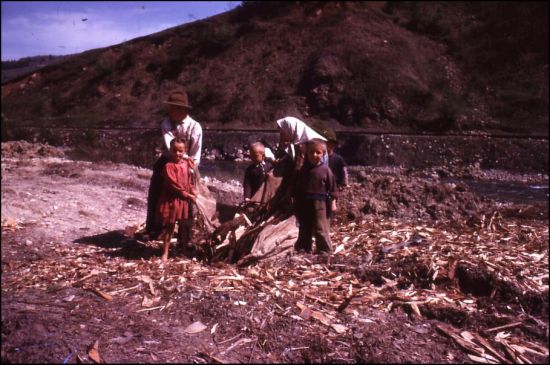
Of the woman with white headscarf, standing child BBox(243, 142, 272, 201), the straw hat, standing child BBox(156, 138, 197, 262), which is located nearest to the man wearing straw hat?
the straw hat

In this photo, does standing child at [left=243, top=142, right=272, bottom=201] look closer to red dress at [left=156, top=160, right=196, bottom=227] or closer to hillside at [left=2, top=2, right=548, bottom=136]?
red dress at [left=156, top=160, right=196, bottom=227]

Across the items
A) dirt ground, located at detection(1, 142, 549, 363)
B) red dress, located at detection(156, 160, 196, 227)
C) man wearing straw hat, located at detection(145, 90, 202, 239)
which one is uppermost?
man wearing straw hat, located at detection(145, 90, 202, 239)

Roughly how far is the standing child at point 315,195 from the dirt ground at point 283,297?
287 millimetres

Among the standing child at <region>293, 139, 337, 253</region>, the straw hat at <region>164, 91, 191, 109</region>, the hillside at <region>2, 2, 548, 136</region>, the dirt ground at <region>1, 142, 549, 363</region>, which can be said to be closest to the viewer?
the dirt ground at <region>1, 142, 549, 363</region>

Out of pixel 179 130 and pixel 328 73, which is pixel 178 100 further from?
pixel 328 73

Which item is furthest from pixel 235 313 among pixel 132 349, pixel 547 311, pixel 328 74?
pixel 328 74

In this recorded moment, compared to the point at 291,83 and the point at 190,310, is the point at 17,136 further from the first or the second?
the point at 190,310

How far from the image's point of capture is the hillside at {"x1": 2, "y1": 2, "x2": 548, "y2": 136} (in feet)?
89.7

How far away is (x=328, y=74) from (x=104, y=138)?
1341 cm

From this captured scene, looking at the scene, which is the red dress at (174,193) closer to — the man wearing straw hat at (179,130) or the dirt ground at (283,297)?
the man wearing straw hat at (179,130)

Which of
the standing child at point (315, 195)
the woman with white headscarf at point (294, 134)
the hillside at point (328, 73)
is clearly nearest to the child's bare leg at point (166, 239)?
the standing child at point (315, 195)

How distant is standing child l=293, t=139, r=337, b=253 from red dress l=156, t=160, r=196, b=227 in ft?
4.19

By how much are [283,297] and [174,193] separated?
171cm

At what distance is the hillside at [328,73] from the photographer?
2734cm
